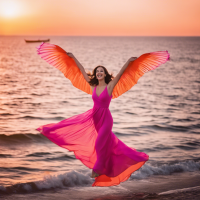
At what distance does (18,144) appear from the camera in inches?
384

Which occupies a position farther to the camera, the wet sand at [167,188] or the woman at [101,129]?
the wet sand at [167,188]

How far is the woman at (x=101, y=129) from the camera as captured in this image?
505 cm

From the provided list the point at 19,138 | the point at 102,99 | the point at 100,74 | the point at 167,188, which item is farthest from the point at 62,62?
the point at 19,138

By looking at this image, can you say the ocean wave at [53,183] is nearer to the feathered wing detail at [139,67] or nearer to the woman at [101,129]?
the woman at [101,129]

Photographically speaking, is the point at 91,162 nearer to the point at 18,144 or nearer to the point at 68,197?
the point at 68,197

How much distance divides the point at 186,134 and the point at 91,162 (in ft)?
21.8

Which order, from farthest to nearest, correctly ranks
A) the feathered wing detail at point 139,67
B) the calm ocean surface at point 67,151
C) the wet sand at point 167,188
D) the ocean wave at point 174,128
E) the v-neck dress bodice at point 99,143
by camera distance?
1. the ocean wave at point 174,128
2. the calm ocean surface at point 67,151
3. the wet sand at point 167,188
4. the feathered wing detail at point 139,67
5. the v-neck dress bodice at point 99,143

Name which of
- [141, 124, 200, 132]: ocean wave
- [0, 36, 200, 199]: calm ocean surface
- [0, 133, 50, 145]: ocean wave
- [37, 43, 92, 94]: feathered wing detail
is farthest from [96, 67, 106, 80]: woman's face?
[141, 124, 200, 132]: ocean wave

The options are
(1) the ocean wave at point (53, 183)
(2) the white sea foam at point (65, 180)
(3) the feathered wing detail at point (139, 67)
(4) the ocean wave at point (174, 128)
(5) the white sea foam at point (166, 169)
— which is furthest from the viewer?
(4) the ocean wave at point (174, 128)

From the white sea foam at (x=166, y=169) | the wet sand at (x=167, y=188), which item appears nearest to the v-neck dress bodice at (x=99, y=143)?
the wet sand at (x=167, y=188)

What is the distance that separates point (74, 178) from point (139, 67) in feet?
10.7

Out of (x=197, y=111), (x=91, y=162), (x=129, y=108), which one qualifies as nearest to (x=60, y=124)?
(x=91, y=162)

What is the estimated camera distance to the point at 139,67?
17.5 feet

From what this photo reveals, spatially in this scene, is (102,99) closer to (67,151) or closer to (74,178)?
(74,178)
